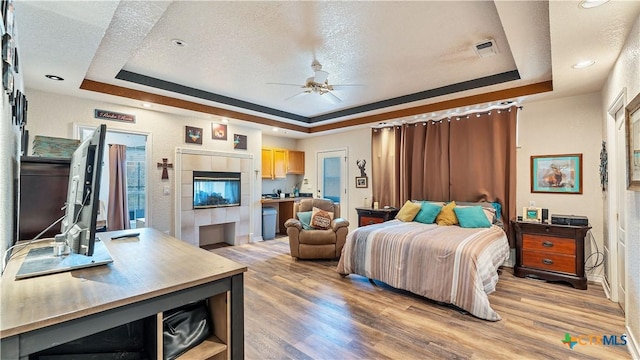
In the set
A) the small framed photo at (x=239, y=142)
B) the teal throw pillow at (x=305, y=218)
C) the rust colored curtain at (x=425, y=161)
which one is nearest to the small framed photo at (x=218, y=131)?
the small framed photo at (x=239, y=142)

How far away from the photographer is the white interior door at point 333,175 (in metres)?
6.50

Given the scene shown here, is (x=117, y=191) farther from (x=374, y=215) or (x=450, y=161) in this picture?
(x=450, y=161)

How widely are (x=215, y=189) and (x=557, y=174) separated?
554 centimetres

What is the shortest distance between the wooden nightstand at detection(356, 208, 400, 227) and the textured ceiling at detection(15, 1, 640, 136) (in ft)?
6.54

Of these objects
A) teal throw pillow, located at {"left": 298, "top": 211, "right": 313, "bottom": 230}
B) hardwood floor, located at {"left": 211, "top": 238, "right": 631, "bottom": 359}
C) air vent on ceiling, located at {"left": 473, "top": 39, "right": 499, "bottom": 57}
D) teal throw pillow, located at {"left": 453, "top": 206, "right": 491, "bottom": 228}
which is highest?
air vent on ceiling, located at {"left": 473, "top": 39, "right": 499, "bottom": 57}

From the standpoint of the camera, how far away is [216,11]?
2369mm

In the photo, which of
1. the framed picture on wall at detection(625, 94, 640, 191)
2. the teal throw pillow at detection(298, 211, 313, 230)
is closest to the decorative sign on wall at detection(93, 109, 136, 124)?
the teal throw pillow at detection(298, 211, 313, 230)

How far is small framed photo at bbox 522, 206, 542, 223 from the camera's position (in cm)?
378

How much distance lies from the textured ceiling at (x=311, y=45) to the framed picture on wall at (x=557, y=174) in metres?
0.91

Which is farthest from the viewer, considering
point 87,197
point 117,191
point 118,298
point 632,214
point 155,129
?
point 117,191

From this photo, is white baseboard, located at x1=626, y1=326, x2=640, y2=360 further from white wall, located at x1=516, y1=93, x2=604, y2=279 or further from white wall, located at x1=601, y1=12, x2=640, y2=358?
white wall, located at x1=516, y1=93, x2=604, y2=279

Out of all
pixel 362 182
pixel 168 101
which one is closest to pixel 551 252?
pixel 362 182

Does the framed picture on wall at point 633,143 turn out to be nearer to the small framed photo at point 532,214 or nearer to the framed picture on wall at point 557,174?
the small framed photo at point 532,214

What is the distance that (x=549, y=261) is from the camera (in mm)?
3559
